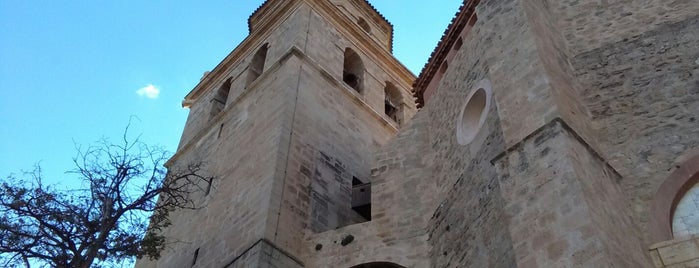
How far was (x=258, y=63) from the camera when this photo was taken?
16.6 m

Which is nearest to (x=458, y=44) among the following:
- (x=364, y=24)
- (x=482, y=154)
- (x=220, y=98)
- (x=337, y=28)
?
(x=482, y=154)

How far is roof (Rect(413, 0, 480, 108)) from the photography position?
35.1ft

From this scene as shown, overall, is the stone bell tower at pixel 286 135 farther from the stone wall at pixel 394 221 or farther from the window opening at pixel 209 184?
the stone wall at pixel 394 221

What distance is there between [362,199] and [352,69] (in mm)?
6201

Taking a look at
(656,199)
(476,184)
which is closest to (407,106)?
(476,184)

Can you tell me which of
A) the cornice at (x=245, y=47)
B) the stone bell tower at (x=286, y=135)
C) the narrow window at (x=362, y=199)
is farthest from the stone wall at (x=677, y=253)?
the cornice at (x=245, y=47)

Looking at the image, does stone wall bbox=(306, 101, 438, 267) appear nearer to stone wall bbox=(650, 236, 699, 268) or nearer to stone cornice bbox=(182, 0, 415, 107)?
stone wall bbox=(650, 236, 699, 268)

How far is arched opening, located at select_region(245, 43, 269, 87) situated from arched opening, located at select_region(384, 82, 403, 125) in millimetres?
3264

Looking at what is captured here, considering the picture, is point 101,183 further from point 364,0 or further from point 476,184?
point 364,0

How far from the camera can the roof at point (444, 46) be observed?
10703 millimetres

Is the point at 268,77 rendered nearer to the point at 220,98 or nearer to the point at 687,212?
the point at 220,98

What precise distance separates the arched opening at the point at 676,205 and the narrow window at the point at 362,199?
5.85m

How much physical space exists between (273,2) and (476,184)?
1253 centimetres

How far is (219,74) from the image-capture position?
701 inches
